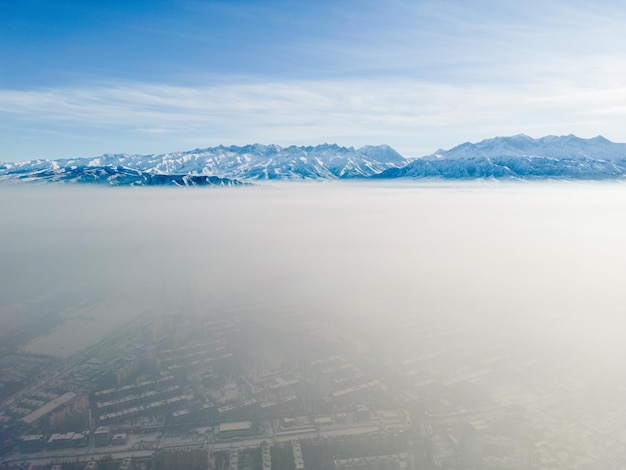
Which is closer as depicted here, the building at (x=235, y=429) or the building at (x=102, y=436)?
the building at (x=102, y=436)

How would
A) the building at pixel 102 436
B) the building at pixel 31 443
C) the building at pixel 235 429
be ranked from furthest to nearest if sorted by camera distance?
the building at pixel 235 429, the building at pixel 102 436, the building at pixel 31 443

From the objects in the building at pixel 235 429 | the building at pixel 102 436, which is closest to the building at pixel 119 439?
the building at pixel 102 436

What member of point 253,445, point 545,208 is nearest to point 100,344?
point 253,445

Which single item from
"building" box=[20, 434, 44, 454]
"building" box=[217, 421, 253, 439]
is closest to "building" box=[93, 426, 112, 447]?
"building" box=[20, 434, 44, 454]

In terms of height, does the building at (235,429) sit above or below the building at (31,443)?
below

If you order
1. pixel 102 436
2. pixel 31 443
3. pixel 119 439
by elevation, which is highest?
pixel 31 443

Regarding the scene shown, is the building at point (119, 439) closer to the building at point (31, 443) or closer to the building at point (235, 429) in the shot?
the building at point (31, 443)

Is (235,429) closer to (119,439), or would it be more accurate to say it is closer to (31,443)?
(119,439)

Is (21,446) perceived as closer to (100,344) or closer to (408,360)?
(100,344)

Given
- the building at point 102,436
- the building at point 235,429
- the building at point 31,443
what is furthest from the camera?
the building at point 235,429

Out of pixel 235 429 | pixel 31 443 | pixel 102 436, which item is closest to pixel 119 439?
pixel 102 436

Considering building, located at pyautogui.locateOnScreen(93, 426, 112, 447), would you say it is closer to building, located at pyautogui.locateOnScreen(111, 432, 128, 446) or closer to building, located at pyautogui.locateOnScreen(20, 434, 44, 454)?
building, located at pyautogui.locateOnScreen(111, 432, 128, 446)
